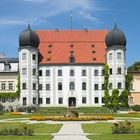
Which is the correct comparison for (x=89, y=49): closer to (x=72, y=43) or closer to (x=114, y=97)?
(x=72, y=43)

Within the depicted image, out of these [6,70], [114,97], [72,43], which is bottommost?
[114,97]

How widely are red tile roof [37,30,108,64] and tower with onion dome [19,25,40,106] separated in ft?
10.0

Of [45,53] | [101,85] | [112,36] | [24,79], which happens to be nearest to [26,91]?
[24,79]

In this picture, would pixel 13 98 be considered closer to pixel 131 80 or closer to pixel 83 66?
pixel 83 66

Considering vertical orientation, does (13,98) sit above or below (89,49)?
below

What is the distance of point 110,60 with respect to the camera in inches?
2857

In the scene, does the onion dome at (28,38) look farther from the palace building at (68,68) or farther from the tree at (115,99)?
the tree at (115,99)

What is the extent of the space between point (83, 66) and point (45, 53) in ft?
25.1

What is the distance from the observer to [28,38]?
7238 centimetres

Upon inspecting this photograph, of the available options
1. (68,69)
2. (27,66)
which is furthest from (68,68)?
(27,66)

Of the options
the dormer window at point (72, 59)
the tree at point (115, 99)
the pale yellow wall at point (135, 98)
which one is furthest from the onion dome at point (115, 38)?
the pale yellow wall at point (135, 98)

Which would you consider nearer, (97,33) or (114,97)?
(114,97)

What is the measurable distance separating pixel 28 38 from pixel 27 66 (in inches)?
198

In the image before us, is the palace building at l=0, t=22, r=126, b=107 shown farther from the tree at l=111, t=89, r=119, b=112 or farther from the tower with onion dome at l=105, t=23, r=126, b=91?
the tree at l=111, t=89, r=119, b=112
